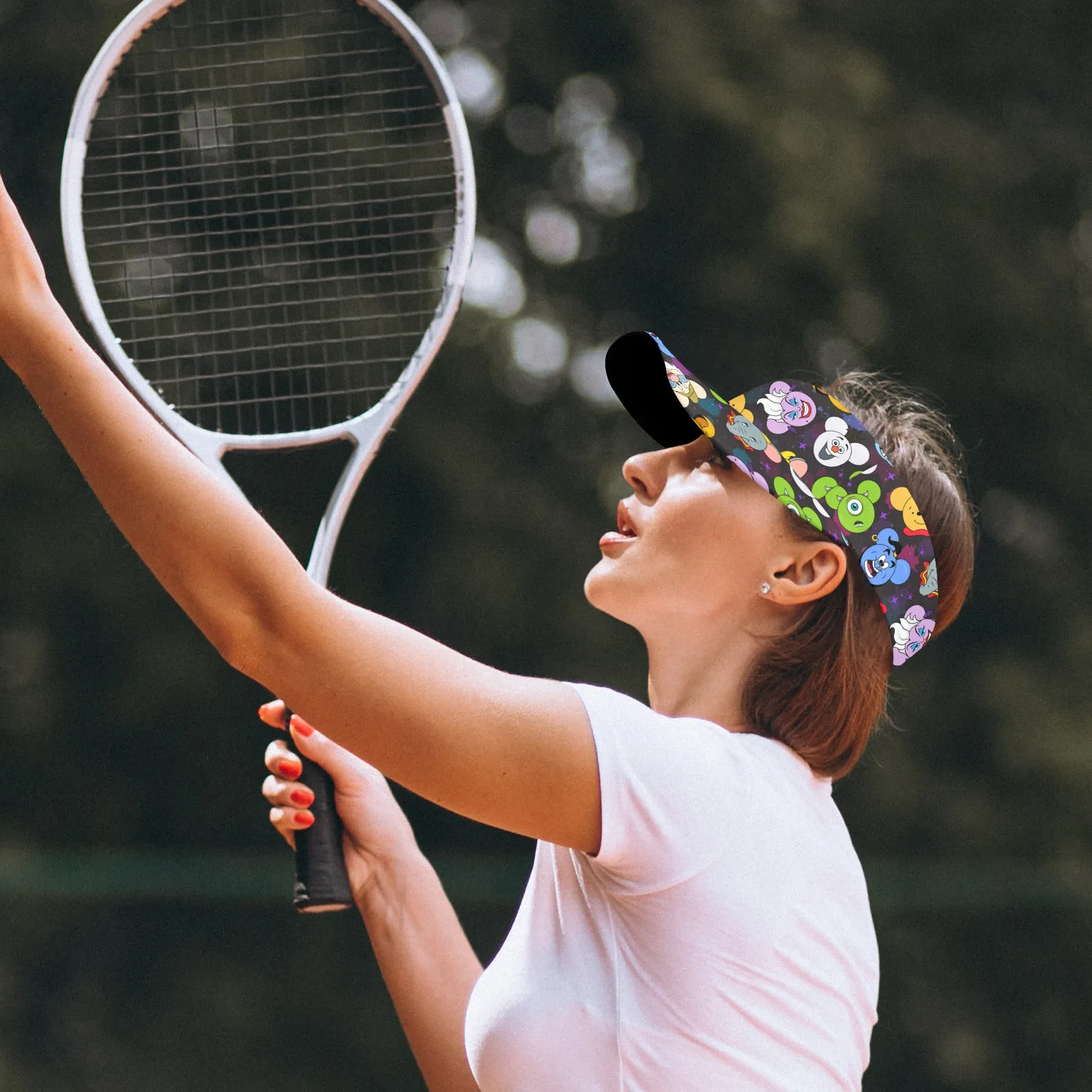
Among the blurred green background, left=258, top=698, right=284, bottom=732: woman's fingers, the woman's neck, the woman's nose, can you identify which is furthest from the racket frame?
the blurred green background

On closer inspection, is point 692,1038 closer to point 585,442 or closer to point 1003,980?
point 1003,980

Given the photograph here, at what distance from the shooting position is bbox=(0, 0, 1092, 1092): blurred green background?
27.6ft

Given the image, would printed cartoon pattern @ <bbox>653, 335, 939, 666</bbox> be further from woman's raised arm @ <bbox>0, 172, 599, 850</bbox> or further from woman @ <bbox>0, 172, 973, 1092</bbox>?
woman's raised arm @ <bbox>0, 172, 599, 850</bbox>

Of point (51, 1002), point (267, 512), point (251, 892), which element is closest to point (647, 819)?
point (251, 892)

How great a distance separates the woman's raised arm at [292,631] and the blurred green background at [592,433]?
6.61 metres

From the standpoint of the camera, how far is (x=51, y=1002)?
8.44 metres

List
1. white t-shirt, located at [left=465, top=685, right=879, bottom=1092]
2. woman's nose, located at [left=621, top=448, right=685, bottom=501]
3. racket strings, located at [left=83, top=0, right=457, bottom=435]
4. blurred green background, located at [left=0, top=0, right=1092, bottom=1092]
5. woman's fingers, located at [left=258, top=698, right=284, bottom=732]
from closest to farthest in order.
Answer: white t-shirt, located at [left=465, top=685, right=879, bottom=1092] → woman's nose, located at [left=621, top=448, right=685, bottom=501] → woman's fingers, located at [left=258, top=698, right=284, bottom=732] → racket strings, located at [left=83, top=0, right=457, bottom=435] → blurred green background, located at [left=0, top=0, right=1092, bottom=1092]

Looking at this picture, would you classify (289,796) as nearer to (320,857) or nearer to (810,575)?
(320,857)

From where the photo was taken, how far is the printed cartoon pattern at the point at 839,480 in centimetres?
197

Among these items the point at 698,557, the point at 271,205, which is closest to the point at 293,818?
the point at 698,557

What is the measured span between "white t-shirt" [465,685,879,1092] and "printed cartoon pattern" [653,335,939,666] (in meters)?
0.27

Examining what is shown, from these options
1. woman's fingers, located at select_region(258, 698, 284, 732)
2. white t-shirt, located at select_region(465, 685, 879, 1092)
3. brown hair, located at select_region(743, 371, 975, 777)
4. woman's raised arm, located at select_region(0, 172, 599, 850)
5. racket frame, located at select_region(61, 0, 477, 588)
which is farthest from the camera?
racket frame, located at select_region(61, 0, 477, 588)

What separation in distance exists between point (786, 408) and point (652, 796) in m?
0.55

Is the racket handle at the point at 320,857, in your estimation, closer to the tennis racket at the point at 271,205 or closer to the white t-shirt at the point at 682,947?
the white t-shirt at the point at 682,947
